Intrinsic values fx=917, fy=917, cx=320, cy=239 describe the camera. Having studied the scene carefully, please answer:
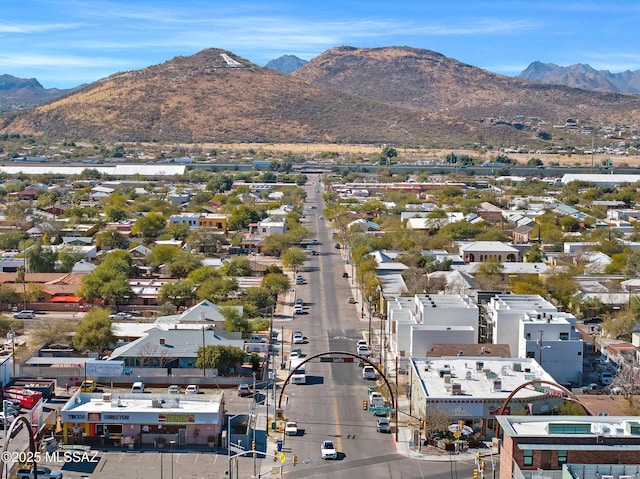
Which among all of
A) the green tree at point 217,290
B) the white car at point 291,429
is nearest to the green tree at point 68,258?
the green tree at point 217,290

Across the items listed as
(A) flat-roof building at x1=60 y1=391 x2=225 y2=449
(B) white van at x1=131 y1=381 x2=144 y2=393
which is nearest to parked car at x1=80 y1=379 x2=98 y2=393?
(B) white van at x1=131 y1=381 x2=144 y2=393

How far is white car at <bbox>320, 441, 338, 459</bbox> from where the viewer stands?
82.8 feet

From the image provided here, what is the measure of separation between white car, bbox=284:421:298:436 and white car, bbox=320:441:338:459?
1489 millimetres

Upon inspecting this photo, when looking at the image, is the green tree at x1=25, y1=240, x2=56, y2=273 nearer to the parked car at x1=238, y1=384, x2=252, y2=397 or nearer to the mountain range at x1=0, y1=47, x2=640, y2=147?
the parked car at x1=238, y1=384, x2=252, y2=397

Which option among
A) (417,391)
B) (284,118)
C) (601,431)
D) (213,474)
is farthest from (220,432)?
(284,118)

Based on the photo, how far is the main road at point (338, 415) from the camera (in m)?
24.7

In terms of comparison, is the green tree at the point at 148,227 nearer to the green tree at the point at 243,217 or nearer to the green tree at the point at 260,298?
the green tree at the point at 243,217

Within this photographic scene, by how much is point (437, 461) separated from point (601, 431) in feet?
21.9

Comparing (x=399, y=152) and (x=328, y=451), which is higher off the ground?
(x=399, y=152)

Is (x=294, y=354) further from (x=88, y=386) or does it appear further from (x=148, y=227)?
(x=148, y=227)

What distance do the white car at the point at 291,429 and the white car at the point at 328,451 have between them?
4.89ft

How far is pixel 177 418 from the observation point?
26.7 metres

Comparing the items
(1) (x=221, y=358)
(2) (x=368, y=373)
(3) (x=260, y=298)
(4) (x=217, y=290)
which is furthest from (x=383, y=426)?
(4) (x=217, y=290)

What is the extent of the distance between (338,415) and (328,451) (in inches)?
145
